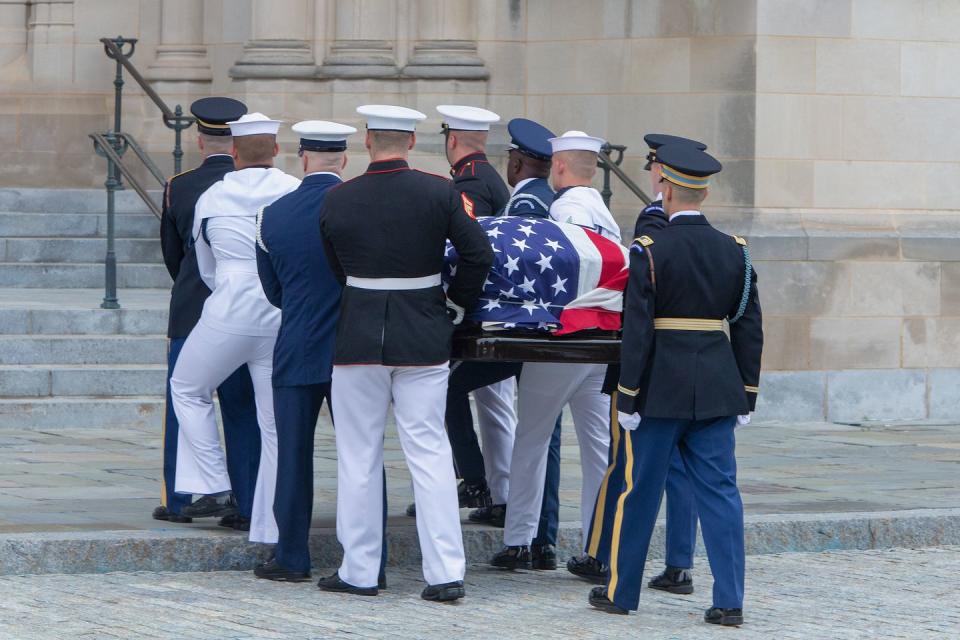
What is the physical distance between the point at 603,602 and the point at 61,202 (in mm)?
9307

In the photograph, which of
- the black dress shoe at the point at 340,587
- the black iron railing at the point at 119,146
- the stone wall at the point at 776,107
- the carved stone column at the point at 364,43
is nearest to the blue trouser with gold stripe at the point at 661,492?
the black dress shoe at the point at 340,587

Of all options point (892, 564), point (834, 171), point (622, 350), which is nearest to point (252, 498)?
point (622, 350)

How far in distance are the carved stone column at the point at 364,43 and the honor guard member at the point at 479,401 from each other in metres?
5.87

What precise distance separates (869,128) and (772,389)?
6.82 ft

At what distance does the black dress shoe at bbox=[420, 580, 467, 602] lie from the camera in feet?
23.4

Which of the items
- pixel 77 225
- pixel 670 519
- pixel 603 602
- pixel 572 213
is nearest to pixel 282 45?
pixel 77 225

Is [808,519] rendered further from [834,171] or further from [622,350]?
[834,171]

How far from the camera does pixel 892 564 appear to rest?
8.34 metres

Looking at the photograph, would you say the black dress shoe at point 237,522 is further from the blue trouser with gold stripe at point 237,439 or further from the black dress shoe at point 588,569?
the black dress shoe at point 588,569

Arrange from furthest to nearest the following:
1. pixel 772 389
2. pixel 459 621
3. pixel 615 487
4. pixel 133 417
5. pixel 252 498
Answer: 1. pixel 772 389
2. pixel 133 417
3. pixel 252 498
4. pixel 615 487
5. pixel 459 621

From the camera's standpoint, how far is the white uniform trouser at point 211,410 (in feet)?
25.2

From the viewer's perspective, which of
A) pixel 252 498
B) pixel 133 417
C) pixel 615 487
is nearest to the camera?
pixel 615 487

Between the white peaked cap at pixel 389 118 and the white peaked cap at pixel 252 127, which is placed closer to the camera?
the white peaked cap at pixel 389 118

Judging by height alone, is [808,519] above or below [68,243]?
below
